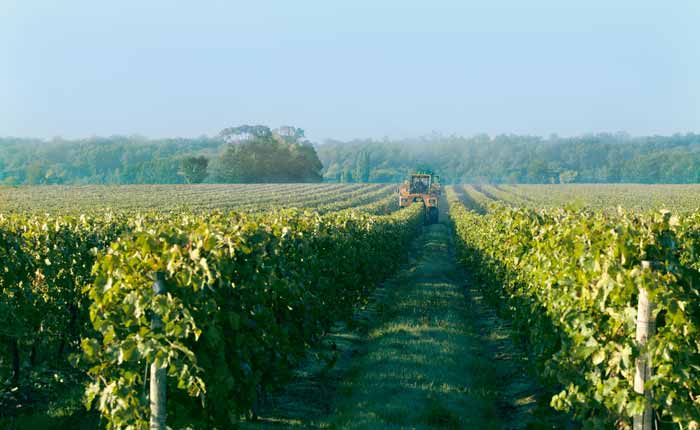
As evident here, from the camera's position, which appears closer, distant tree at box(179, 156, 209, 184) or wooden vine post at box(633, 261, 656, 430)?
wooden vine post at box(633, 261, 656, 430)

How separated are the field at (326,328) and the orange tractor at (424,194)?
28.7m

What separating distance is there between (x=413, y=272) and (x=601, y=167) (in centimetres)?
16820

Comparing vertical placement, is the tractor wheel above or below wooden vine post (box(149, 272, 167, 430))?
below

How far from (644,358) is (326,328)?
679cm

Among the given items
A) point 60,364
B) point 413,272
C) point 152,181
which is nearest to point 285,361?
point 60,364

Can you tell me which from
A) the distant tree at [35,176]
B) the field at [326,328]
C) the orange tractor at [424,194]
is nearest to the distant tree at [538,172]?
the distant tree at [35,176]

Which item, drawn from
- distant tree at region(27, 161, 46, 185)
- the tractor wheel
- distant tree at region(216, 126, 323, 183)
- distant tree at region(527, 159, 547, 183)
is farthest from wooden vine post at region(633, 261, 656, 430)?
distant tree at region(527, 159, 547, 183)

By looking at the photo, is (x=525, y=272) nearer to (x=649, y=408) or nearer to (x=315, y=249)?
(x=315, y=249)

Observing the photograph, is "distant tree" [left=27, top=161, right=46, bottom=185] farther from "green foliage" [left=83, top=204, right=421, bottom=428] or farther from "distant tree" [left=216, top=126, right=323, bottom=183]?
"green foliage" [left=83, top=204, right=421, bottom=428]

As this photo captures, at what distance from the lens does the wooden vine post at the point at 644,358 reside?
15.8 feet

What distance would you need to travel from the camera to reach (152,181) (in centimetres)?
11331

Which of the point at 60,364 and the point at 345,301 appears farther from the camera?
the point at 345,301

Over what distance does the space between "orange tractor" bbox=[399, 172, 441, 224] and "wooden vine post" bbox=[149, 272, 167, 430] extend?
38642 mm

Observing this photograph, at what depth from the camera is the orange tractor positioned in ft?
144
